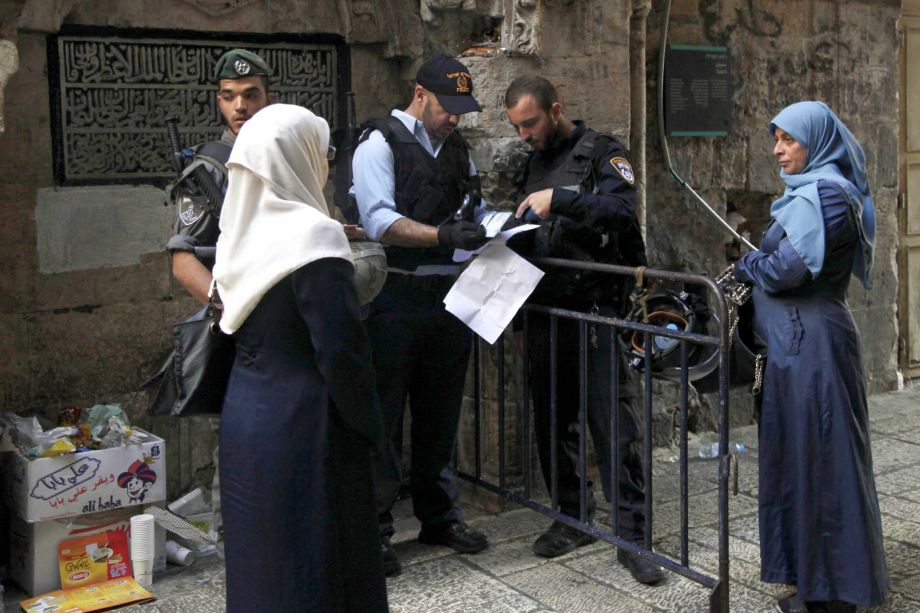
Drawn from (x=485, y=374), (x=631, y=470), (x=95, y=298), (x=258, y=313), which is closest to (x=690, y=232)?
(x=485, y=374)

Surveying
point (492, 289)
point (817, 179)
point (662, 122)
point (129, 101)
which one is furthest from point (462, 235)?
point (662, 122)

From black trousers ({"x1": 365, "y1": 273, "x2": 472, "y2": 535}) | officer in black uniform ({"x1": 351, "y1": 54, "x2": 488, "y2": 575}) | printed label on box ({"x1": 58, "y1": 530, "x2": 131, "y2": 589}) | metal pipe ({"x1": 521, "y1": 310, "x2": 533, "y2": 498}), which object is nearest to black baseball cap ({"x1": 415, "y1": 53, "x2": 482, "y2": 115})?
officer in black uniform ({"x1": 351, "y1": 54, "x2": 488, "y2": 575})

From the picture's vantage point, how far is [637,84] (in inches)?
210

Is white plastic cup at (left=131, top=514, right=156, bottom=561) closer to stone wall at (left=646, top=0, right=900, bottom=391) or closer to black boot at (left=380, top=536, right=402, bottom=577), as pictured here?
black boot at (left=380, top=536, right=402, bottom=577)

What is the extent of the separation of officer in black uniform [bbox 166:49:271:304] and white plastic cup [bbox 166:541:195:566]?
1.22 meters

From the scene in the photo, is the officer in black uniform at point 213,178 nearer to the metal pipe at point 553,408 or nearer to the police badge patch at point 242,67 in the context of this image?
the police badge patch at point 242,67

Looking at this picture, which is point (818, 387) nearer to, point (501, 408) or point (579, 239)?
point (579, 239)

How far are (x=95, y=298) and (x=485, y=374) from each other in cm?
168

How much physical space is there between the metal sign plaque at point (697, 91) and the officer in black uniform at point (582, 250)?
165cm

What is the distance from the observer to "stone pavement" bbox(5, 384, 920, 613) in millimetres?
3988

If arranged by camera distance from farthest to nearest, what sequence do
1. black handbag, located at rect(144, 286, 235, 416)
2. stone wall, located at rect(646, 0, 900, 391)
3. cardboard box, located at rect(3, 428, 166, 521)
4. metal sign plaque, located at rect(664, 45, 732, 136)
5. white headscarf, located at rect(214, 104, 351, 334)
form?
stone wall, located at rect(646, 0, 900, 391)
metal sign plaque, located at rect(664, 45, 732, 136)
cardboard box, located at rect(3, 428, 166, 521)
black handbag, located at rect(144, 286, 235, 416)
white headscarf, located at rect(214, 104, 351, 334)

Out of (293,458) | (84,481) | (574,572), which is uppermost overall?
(293,458)

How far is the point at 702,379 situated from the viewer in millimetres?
3850

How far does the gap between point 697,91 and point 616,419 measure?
2.61 metres
